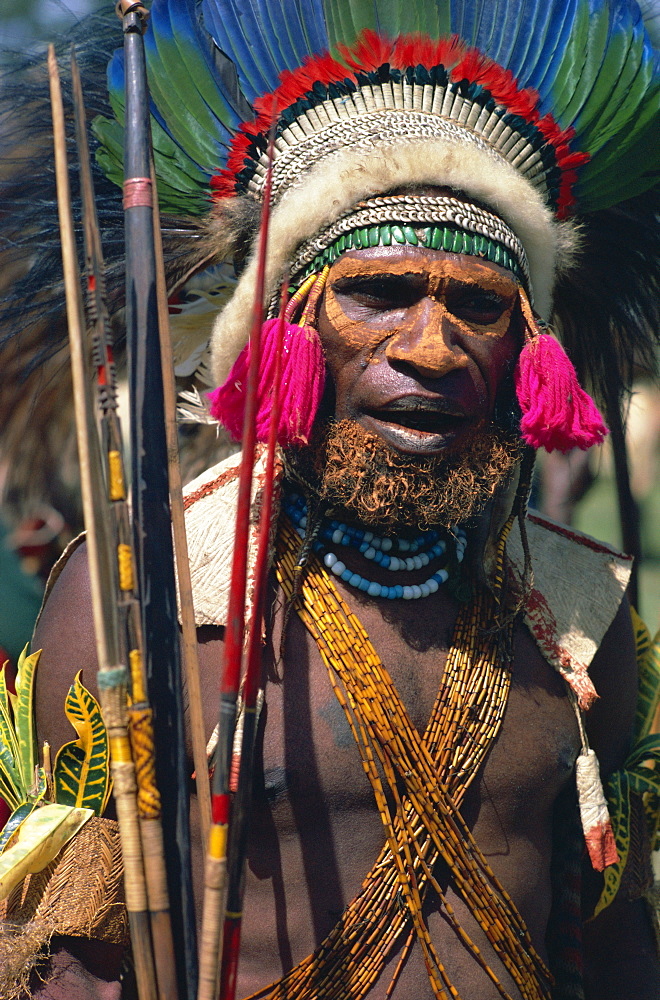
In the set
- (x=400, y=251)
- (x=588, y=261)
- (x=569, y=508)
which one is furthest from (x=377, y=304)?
(x=569, y=508)

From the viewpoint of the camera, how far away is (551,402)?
6.66 ft

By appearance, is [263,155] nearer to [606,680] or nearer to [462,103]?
[462,103]

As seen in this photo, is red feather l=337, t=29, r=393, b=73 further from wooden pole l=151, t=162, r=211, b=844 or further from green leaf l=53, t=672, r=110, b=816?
green leaf l=53, t=672, r=110, b=816

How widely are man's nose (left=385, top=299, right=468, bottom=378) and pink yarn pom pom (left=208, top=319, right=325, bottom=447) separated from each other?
0.55 feet

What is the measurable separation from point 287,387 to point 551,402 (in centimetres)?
59

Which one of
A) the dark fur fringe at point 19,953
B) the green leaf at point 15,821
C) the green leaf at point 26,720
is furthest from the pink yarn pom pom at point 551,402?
the dark fur fringe at point 19,953

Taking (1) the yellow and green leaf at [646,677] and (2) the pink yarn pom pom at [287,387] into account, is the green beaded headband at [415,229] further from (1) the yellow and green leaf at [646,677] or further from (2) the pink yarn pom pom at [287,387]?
(1) the yellow and green leaf at [646,677]

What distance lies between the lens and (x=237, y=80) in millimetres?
2156

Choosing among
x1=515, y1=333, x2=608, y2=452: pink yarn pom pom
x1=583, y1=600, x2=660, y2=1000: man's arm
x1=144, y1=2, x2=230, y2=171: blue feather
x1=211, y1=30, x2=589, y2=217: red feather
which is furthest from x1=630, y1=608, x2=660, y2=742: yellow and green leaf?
x1=144, y1=2, x2=230, y2=171: blue feather

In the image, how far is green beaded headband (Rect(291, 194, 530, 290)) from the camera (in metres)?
1.96

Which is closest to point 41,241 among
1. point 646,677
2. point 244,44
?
point 244,44

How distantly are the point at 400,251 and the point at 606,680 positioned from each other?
3.86 ft

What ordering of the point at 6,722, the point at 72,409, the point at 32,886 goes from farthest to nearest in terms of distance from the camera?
the point at 72,409, the point at 6,722, the point at 32,886

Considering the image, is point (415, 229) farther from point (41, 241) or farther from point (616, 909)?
point (616, 909)
